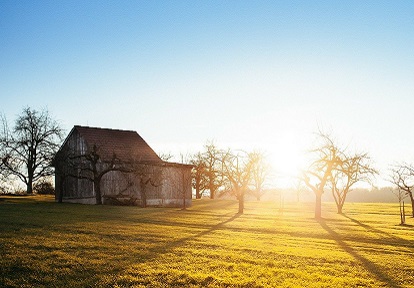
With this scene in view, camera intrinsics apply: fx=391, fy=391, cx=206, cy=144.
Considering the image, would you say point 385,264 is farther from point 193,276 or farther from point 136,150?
point 136,150

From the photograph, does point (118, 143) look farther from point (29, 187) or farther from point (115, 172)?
point (29, 187)

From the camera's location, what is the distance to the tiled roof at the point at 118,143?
46.9 metres

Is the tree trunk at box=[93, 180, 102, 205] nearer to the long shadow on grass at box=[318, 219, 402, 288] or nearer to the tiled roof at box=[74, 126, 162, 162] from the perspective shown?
the tiled roof at box=[74, 126, 162, 162]

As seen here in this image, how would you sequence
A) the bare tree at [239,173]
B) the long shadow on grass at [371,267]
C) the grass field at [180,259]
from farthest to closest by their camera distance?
the bare tree at [239,173] < the long shadow on grass at [371,267] < the grass field at [180,259]

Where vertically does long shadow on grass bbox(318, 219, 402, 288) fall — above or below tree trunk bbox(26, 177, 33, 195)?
below

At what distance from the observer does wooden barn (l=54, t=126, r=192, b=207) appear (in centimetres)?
4397

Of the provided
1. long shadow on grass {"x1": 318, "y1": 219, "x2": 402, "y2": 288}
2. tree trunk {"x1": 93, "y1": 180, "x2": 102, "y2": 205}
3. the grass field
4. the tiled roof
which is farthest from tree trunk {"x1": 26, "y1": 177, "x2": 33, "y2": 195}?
long shadow on grass {"x1": 318, "y1": 219, "x2": 402, "y2": 288}

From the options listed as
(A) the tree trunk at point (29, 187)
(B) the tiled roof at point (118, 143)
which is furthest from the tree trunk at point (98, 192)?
(A) the tree trunk at point (29, 187)

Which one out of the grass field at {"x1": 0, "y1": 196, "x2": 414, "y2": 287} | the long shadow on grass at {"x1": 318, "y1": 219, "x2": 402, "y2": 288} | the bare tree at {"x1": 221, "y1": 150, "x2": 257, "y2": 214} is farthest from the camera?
the bare tree at {"x1": 221, "y1": 150, "x2": 257, "y2": 214}

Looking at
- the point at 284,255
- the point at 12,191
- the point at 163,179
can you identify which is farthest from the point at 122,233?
the point at 12,191

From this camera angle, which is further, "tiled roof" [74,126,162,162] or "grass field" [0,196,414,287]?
"tiled roof" [74,126,162,162]

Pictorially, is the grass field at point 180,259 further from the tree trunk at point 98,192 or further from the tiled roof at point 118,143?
the tiled roof at point 118,143

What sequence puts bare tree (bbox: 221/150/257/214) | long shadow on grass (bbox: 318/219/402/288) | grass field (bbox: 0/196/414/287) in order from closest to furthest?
grass field (bbox: 0/196/414/287)
long shadow on grass (bbox: 318/219/402/288)
bare tree (bbox: 221/150/257/214)

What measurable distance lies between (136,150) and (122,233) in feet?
103
